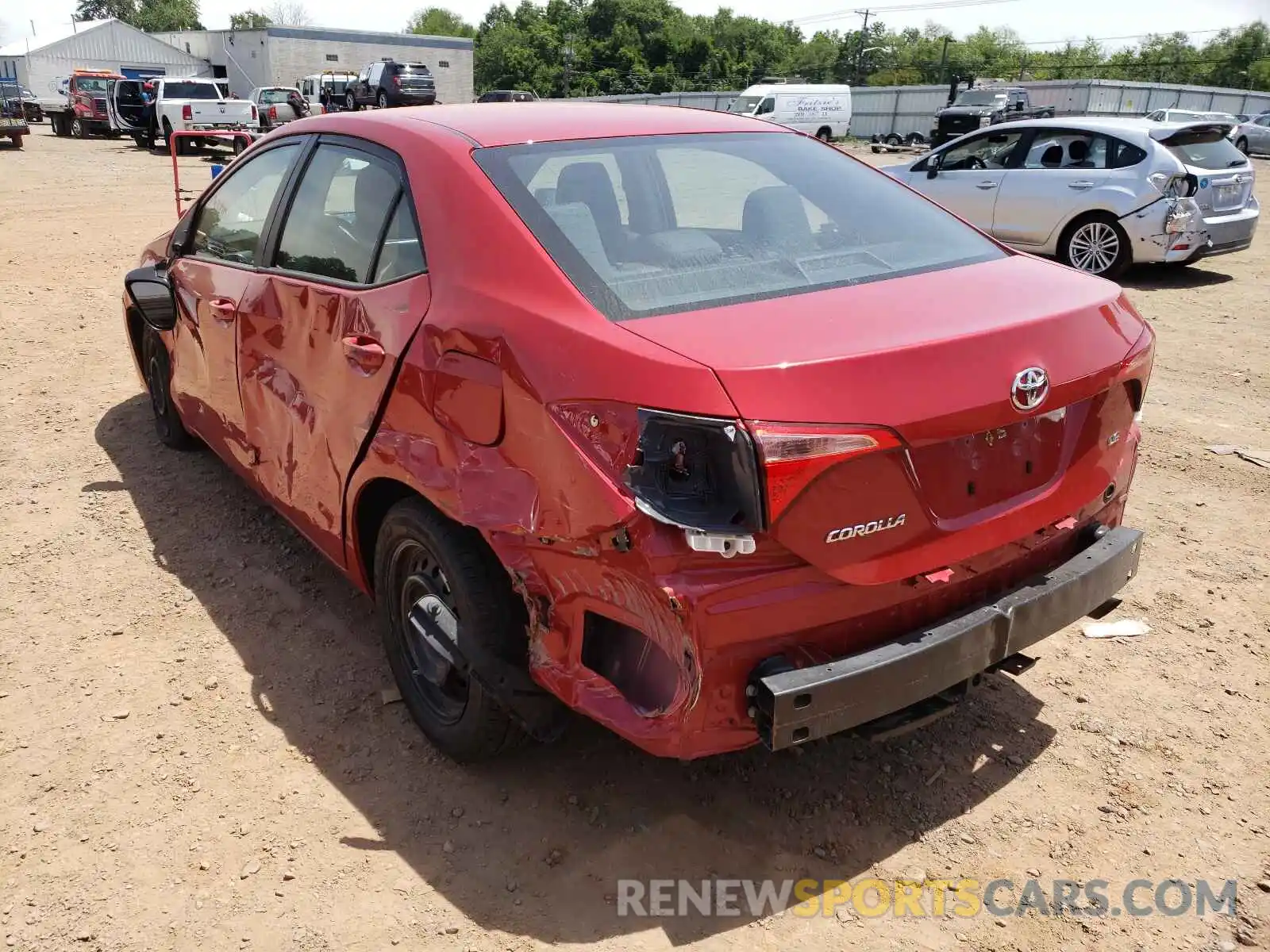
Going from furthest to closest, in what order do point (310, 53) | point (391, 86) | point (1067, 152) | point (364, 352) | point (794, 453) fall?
point (310, 53), point (391, 86), point (1067, 152), point (364, 352), point (794, 453)

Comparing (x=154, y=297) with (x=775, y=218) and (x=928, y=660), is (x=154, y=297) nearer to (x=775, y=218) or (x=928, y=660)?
(x=775, y=218)

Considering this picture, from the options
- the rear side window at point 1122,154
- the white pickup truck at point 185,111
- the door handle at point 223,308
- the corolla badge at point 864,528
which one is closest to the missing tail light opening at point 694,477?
the corolla badge at point 864,528

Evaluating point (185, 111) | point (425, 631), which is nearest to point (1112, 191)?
point (425, 631)

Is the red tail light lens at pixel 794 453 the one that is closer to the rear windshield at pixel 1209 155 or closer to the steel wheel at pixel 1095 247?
the steel wheel at pixel 1095 247

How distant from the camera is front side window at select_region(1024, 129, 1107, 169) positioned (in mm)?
10150

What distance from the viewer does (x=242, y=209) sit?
399 centimetres

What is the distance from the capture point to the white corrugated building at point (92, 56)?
59.3 m

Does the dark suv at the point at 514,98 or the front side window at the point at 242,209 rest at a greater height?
the dark suv at the point at 514,98

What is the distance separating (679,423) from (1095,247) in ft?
31.3

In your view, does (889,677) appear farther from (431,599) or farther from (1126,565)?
(431,599)

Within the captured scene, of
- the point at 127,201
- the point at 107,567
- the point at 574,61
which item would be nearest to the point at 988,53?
the point at 574,61

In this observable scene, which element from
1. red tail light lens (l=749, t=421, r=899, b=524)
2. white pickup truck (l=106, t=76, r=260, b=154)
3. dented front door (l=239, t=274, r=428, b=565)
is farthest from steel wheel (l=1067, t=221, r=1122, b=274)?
white pickup truck (l=106, t=76, r=260, b=154)

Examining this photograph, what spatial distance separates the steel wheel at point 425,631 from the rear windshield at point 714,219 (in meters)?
0.96

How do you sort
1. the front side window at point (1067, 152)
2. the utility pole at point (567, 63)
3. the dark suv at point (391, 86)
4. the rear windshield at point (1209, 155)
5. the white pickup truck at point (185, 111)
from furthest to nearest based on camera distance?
the utility pole at point (567, 63)
the dark suv at point (391, 86)
the white pickup truck at point (185, 111)
the front side window at point (1067, 152)
the rear windshield at point (1209, 155)
